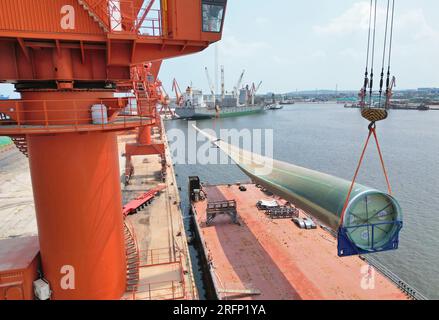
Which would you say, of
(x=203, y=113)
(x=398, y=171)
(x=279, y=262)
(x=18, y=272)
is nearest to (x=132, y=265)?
(x=18, y=272)

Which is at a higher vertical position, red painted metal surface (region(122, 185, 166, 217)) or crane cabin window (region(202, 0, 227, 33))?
crane cabin window (region(202, 0, 227, 33))

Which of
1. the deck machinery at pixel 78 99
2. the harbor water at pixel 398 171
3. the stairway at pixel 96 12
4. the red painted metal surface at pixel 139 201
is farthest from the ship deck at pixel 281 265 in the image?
the stairway at pixel 96 12

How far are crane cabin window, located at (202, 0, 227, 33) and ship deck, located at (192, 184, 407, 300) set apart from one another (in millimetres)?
13815

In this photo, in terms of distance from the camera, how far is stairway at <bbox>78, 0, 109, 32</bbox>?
835 centimetres

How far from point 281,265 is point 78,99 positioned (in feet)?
51.7

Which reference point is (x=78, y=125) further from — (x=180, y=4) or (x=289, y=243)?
(x=289, y=243)

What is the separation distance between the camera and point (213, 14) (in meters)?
9.42

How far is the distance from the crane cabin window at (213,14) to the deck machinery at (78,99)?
0.09 ft

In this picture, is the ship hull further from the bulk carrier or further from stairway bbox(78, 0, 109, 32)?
stairway bbox(78, 0, 109, 32)

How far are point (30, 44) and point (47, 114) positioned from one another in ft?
6.36

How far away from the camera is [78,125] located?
859 centimetres

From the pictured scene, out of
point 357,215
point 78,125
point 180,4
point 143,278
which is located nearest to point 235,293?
point 143,278

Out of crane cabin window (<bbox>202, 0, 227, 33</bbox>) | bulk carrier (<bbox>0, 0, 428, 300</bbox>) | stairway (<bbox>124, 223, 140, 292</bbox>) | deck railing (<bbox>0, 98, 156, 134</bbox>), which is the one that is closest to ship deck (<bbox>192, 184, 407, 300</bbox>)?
stairway (<bbox>124, 223, 140, 292</bbox>)

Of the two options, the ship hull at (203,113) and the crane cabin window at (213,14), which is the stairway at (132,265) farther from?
the ship hull at (203,113)
